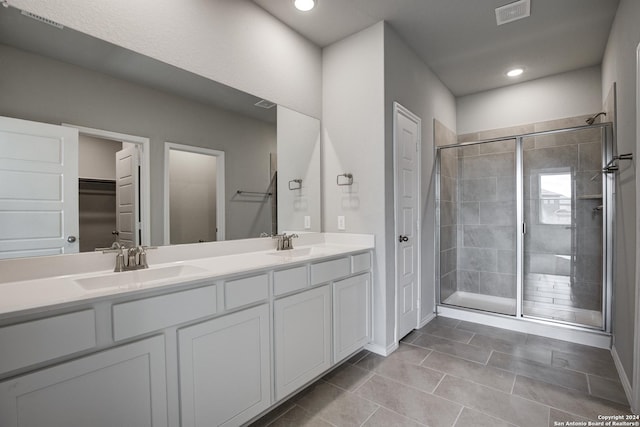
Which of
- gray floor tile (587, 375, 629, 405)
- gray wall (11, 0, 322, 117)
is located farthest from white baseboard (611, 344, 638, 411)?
gray wall (11, 0, 322, 117)

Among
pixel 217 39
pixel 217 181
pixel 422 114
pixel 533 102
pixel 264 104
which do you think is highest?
pixel 533 102

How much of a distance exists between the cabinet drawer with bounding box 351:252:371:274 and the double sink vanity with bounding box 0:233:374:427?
18 centimetres

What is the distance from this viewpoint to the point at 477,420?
1.75 m

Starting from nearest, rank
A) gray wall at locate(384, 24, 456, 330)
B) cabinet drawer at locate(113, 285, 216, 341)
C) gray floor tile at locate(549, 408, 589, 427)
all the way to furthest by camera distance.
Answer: cabinet drawer at locate(113, 285, 216, 341) → gray floor tile at locate(549, 408, 589, 427) → gray wall at locate(384, 24, 456, 330)

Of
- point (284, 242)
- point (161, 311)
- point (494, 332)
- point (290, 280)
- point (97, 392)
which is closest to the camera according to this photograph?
point (97, 392)

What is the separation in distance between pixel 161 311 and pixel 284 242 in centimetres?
130

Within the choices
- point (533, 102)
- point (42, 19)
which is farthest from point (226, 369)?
point (533, 102)

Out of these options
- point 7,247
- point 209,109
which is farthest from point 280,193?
point 7,247

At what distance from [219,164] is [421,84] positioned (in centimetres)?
228

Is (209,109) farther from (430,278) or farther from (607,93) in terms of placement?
(607,93)

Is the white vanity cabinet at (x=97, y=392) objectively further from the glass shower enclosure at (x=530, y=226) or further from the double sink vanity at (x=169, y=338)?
the glass shower enclosure at (x=530, y=226)

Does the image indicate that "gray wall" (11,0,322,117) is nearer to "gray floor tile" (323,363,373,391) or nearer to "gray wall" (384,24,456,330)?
"gray wall" (384,24,456,330)

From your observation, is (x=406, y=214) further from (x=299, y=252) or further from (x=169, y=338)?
(x=169, y=338)

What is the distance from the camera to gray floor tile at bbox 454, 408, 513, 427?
5.63ft
